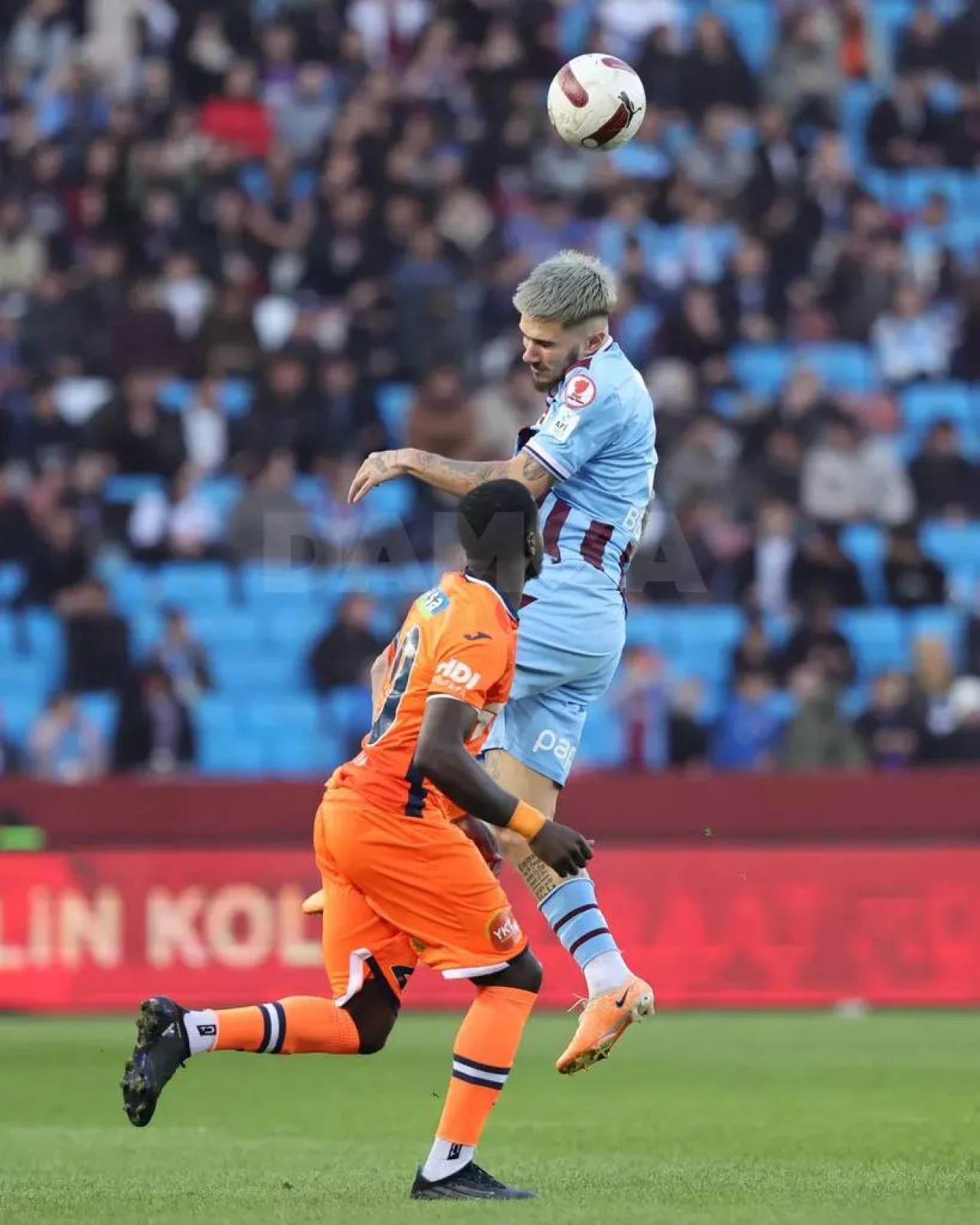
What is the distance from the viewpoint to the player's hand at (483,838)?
7.46 meters

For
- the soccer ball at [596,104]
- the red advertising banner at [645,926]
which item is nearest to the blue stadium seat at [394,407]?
the red advertising banner at [645,926]

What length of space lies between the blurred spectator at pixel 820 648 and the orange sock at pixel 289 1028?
32.8 feet

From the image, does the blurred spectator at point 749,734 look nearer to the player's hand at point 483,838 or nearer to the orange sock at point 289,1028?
the player's hand at point 483,838

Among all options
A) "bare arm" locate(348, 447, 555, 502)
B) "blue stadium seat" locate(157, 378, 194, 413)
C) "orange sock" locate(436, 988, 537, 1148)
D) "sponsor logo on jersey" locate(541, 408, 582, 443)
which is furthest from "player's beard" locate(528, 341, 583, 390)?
"blue stadium seat" locate(157, 378, 194, 413)

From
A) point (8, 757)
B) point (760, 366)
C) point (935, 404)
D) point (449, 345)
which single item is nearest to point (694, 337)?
point (760, 366)

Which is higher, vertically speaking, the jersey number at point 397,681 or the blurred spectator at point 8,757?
the jersey number at point 397,681

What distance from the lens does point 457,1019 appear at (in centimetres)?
1412

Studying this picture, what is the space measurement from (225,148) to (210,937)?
8012 millimetres

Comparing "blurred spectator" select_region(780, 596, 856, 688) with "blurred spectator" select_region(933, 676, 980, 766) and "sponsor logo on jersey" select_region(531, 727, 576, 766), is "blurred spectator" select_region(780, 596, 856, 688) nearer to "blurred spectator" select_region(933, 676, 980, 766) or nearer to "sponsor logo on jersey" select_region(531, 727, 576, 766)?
"blurred spectator" select_region(933, 676, 980, 766)

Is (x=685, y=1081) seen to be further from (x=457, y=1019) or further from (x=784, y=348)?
(x=784, y=348)

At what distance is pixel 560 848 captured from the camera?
655 centimetres

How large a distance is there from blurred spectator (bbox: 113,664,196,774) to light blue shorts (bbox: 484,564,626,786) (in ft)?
26.9

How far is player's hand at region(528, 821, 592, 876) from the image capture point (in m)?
6.55

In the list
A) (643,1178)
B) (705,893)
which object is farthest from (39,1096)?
(705,893)
